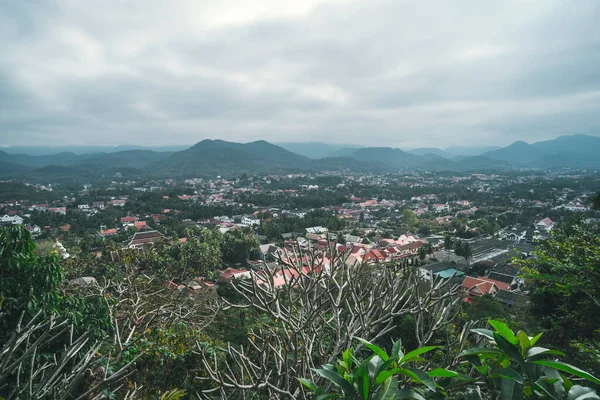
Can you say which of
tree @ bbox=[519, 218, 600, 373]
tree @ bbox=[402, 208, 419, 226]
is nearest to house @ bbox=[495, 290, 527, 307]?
tree @ bbox=[519, 218, 600, 373]

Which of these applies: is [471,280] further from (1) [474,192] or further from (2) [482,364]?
(1) [474,192]

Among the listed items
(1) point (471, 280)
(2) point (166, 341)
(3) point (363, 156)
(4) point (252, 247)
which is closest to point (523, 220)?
(1) point (471, 280)

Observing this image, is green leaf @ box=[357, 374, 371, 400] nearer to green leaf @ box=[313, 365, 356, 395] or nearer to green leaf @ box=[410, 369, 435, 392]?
green leaf @ box=[313, 365, 356, 395]

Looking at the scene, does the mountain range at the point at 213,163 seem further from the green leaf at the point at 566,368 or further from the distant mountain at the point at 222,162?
the green leaf at the point at 566,368

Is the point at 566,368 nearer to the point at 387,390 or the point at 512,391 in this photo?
the point at 512,391

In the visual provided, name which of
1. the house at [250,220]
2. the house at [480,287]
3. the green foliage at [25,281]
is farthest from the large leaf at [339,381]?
the house at [250,220]

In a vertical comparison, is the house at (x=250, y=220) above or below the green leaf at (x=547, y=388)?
below
